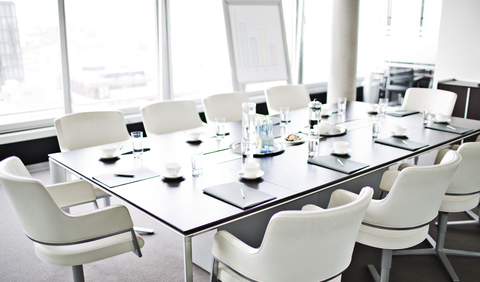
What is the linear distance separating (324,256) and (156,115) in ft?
8.22

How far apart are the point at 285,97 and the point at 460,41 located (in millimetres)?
3063

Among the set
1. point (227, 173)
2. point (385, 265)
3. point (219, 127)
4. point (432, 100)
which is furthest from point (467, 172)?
point (432, 100)

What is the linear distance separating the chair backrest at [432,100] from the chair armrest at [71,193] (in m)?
3.55

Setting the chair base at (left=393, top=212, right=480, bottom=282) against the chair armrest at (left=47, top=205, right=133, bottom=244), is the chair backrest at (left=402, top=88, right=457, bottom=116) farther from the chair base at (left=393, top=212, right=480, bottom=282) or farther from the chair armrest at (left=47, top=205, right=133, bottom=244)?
the chair armrest at (left=47, top=205, right=133, bottom=244)

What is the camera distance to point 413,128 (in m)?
3.60

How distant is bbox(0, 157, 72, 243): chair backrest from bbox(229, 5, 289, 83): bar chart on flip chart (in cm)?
462

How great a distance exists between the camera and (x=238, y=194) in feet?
7.03

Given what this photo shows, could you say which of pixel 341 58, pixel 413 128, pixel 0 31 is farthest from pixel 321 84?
pixel 0 31

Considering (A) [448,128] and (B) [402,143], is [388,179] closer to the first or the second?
(B) [402,143]

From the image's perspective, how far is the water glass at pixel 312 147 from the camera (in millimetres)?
2793

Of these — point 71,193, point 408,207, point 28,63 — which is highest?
point 28,63

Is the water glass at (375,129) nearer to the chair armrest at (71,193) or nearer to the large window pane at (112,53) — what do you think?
the chair armrest at (71,193)

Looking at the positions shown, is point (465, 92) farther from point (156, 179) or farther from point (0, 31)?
point (0, 31)

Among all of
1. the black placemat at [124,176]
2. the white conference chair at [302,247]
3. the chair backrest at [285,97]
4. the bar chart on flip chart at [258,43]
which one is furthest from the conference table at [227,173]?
the bar chart on flip chart at [258,43]
